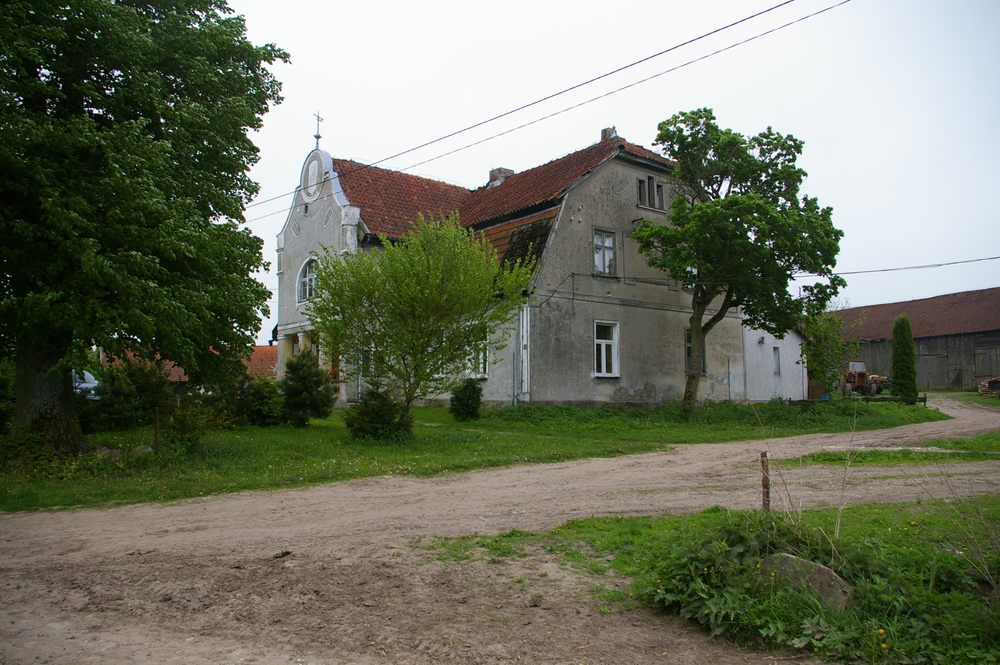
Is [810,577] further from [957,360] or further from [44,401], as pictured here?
[957,360]

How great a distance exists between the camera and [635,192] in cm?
2419

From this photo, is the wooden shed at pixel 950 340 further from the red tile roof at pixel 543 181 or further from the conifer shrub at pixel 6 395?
the conifer shrub at pixel 6 395

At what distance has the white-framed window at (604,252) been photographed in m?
23.2

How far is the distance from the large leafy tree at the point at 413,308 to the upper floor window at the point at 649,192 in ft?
35.2

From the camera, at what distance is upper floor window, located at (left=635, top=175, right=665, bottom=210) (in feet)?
80.1

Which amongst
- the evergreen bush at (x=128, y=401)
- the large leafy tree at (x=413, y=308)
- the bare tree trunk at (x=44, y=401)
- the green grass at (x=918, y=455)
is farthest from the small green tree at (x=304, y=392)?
the green grass at (x=918, y=455)

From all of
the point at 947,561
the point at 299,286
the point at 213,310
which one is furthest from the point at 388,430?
the point at 299,286

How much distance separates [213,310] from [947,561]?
11.5 m

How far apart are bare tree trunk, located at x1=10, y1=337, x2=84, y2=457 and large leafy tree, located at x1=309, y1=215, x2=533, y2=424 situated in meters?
5.05

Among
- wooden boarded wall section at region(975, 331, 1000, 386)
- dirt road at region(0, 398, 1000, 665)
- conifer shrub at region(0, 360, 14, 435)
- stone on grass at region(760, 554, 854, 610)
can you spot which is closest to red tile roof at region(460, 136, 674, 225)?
conifer shrub at region(0, 360, 14, 435)

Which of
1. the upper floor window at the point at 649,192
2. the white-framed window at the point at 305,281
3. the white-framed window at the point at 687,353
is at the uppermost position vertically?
the upper floor window at the point at 649,192

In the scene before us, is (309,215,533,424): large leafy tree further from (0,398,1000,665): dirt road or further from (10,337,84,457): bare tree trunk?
(0,398,1000,665): dirt road

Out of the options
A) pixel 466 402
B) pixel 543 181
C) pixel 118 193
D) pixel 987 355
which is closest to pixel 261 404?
pixel 466 402

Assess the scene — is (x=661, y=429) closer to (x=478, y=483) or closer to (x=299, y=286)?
(x=478, y=483)
